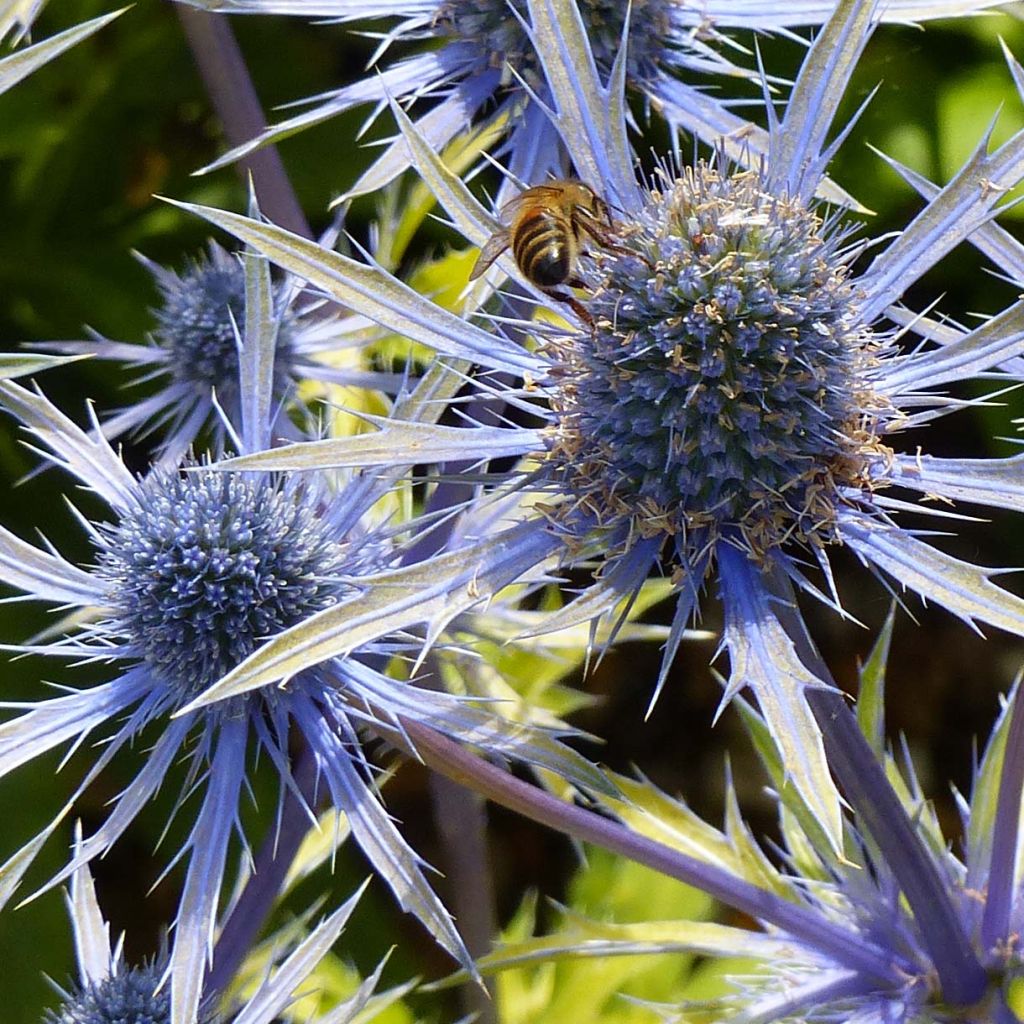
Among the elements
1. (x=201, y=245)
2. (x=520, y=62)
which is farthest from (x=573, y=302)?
(x=201, y=245)

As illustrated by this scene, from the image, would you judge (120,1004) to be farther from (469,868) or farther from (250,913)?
(469,868)

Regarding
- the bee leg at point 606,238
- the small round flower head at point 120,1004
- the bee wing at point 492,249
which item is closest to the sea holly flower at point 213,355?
the bee wing at point 492,249

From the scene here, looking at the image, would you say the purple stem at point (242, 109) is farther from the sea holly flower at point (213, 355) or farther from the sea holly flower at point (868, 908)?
the sea holly flower at point (868, 908)

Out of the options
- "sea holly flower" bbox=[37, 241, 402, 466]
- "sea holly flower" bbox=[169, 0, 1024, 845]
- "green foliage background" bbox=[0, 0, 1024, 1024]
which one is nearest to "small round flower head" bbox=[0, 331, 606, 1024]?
"sea holly flower" bbox=[169, 0, 1024, 845]

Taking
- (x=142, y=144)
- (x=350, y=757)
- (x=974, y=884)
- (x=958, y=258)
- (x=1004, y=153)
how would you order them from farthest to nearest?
1. (x=142, y=144)
2. (x=958, y=258)
3. (x=974, y=884)
4. (x=350, y=757)
5. (x=1004, y=153)

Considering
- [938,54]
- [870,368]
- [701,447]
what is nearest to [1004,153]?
[870,368]

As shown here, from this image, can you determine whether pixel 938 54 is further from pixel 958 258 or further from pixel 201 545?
pixel 201 545
